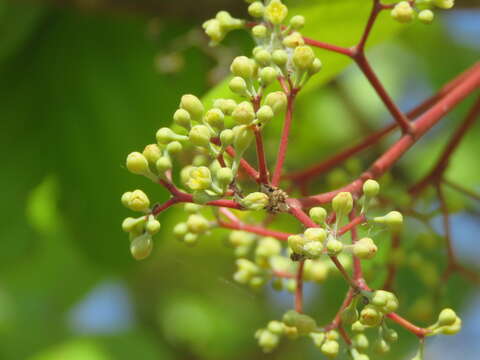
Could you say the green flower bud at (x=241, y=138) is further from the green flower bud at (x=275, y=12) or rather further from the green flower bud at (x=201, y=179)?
the green flower bud at (x=275, y=12)

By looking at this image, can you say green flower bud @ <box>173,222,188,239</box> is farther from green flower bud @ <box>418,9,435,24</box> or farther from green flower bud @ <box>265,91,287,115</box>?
green flower bud @ <box>418,9,435,24</box>

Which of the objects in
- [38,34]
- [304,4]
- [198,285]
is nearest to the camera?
[304,4]

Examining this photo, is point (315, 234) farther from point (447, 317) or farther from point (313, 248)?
point (447, 317)

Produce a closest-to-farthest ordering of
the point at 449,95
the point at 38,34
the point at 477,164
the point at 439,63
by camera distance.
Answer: the point at 449,95 < the point at 38,34 < the point at 477,164 < the point at 439,63

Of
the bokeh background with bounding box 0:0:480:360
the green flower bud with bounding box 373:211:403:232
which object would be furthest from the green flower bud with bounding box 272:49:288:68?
the bokeh background with bounding box 0:0:480:360

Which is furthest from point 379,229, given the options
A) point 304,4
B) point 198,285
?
point 198,285

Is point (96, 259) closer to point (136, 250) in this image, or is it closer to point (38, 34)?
point (38, 34)

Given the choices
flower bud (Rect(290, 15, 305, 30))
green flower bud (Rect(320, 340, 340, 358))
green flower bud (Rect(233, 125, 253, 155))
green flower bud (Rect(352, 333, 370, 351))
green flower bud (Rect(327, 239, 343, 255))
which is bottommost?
green flower bud (Rect(352, 333, 370, 351))
